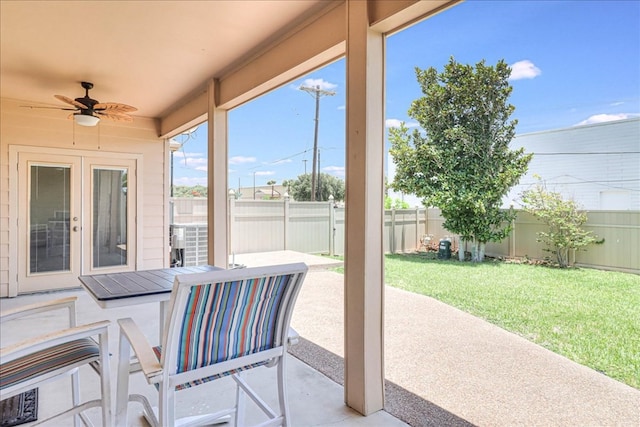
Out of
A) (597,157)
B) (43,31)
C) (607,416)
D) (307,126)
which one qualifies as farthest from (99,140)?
(307,126)

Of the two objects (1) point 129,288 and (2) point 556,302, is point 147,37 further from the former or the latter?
(2) point 556,302

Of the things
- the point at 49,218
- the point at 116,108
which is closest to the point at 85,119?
the point at 116,108

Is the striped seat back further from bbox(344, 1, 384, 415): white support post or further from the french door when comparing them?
the french door

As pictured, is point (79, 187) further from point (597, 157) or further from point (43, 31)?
point (597, 157)

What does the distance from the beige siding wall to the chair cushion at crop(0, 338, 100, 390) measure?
15.0ft

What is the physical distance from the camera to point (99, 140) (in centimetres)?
557

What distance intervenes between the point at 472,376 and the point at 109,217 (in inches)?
211

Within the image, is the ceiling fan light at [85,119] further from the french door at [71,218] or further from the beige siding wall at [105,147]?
the french door at [71,218]

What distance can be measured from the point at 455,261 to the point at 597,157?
325 cm

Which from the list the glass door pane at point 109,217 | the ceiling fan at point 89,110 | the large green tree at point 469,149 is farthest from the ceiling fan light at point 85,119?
the large green tree at point 469,149

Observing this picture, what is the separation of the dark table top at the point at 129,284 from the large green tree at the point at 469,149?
667 centimetres

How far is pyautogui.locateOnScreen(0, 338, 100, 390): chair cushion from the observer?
4.39ft

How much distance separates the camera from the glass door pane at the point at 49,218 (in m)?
5.14

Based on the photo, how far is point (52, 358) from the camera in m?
1.47
